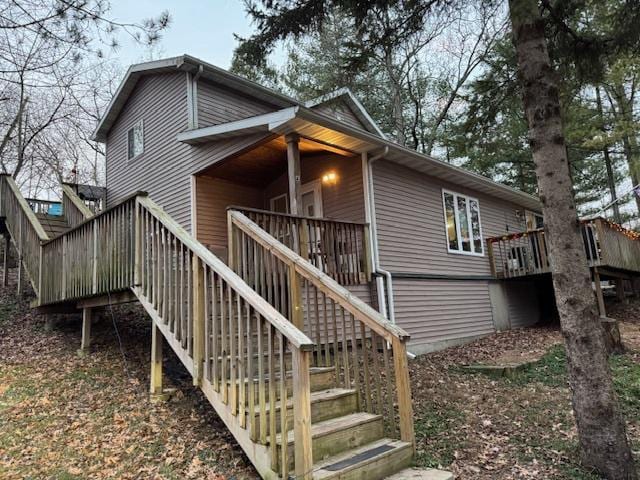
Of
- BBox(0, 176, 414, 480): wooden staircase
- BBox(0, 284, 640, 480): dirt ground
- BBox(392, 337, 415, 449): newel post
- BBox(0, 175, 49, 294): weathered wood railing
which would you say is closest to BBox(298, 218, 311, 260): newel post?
BBox(0, 176, 414, 480): wooden staircase

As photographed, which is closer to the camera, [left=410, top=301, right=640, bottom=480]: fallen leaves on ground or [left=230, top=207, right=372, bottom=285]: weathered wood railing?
[left=410, top=301, right=640, bottom=480]: fallen leaves on ground

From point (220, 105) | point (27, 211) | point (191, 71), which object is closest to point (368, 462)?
point (27, 211)

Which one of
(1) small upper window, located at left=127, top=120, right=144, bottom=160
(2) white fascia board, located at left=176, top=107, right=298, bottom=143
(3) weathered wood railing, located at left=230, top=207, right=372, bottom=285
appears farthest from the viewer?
(1) small upper window, located at left=127, top=120, right=144, bottom=160

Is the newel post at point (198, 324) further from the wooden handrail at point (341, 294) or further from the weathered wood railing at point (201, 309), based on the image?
the wooden handrail at point (341, 294)

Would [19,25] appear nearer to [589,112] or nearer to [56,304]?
[56,304]

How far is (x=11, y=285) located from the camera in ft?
35.0

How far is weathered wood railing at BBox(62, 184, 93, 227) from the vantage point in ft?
30.0

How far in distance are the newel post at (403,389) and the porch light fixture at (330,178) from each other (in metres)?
6.01

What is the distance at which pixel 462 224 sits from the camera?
1167cm

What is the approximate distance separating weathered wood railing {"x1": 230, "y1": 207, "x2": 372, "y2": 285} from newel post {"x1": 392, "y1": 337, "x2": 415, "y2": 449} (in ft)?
10.6

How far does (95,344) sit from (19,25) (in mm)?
4249

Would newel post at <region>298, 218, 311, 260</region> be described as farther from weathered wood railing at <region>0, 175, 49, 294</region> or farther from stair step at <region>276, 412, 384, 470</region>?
weathered wood railing at <region>0, 175, 49, 294</region>

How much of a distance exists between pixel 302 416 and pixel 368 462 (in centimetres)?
78

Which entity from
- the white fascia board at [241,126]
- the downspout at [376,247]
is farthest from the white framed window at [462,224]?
the white fascia board at [241,126]
